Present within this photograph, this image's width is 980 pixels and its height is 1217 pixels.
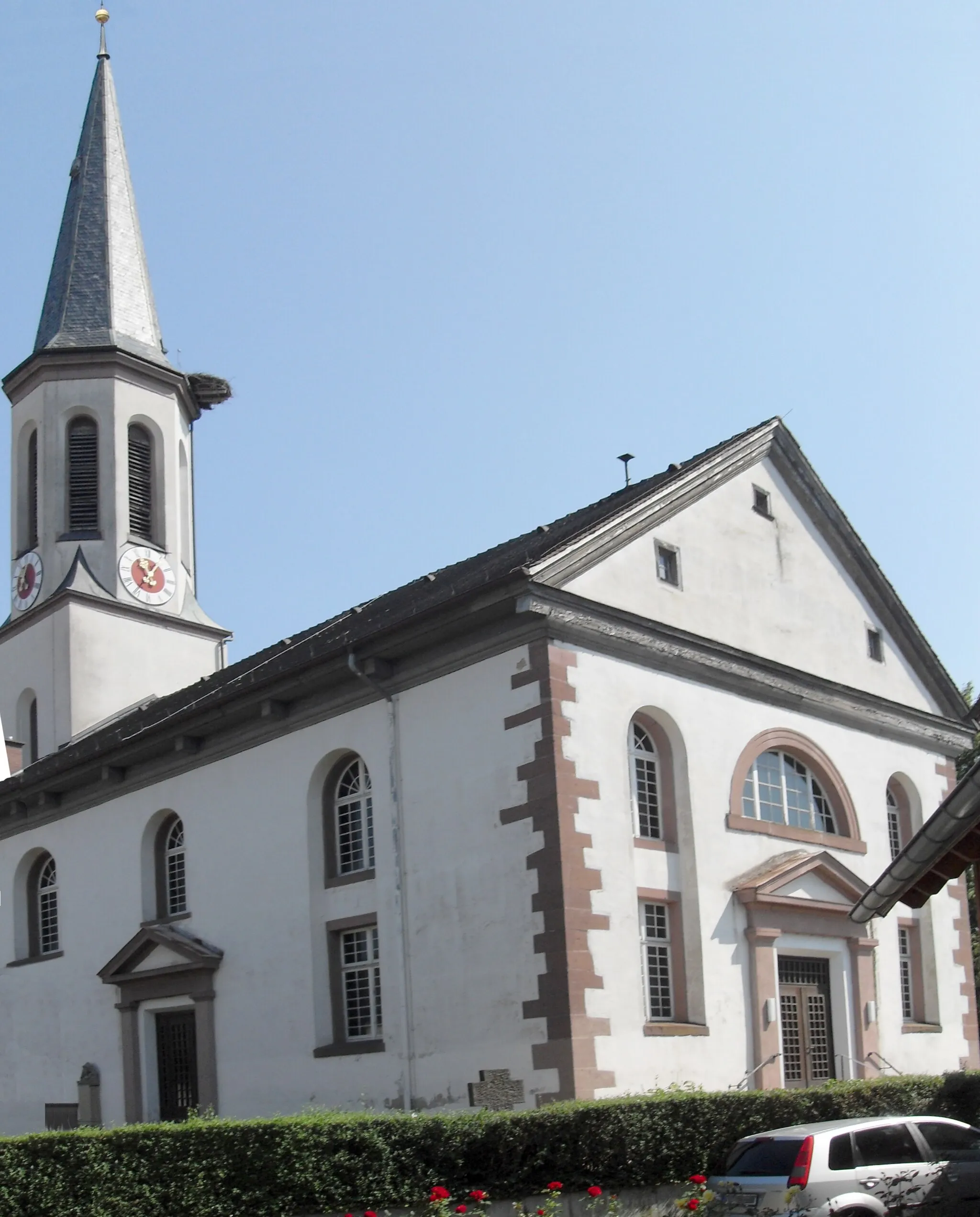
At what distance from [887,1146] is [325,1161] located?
5.27 meters

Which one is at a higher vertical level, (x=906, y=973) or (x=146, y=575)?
(x=146, y=575)

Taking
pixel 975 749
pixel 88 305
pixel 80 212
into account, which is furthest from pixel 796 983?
pixel 80 212

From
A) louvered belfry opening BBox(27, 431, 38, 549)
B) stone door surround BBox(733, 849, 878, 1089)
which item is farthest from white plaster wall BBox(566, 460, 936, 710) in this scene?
louvered belfry opening BBox(27, 431, 38, 549)

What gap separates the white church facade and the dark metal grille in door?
6cm

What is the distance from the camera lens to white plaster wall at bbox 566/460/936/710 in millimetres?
22391

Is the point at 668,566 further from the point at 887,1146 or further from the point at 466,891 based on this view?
the point at 887,1146

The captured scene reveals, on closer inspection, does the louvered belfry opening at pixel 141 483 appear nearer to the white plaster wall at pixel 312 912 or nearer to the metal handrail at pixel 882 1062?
the white plaster wall at pixel 312 912

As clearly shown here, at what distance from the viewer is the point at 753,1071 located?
70.3 ft

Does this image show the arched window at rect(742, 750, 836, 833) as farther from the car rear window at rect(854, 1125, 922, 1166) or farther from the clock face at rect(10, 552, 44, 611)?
the clock face at rect(10, 552, 44, 611)

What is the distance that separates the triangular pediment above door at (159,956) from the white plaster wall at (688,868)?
7.48 meters

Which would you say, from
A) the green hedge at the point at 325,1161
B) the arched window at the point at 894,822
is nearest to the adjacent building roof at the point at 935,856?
the green hedge at the point at 325,1161

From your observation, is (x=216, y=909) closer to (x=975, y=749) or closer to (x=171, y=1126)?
(x=171, y=1126)

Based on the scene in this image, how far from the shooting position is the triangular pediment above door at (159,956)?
24531 mm

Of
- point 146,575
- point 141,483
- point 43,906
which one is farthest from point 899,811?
point 141,483
